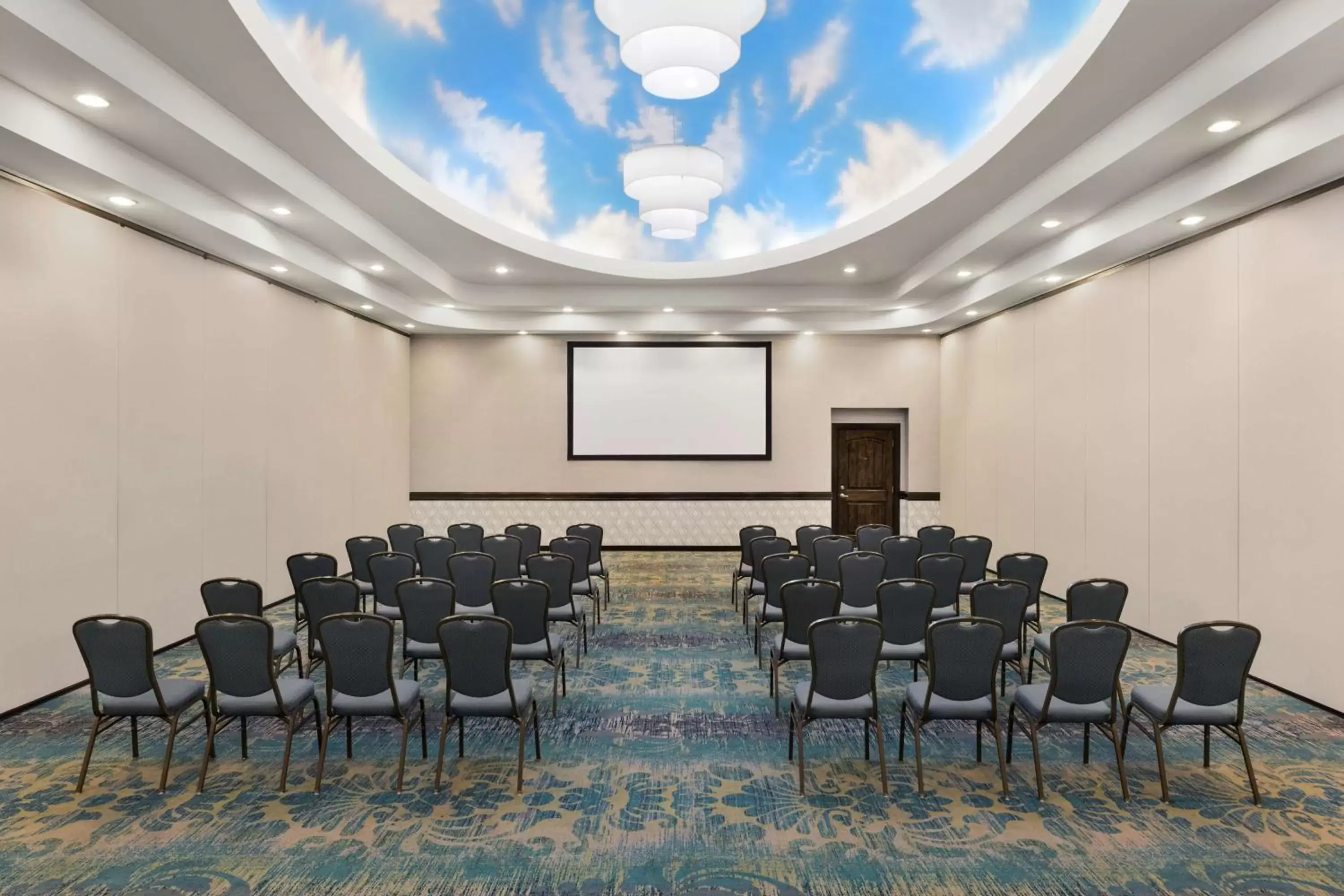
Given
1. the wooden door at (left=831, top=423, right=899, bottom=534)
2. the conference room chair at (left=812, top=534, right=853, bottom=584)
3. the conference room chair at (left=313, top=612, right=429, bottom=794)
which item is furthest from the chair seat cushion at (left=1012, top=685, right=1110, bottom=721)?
the wooden door at (left=831, top=423, right=899, bottom=534)

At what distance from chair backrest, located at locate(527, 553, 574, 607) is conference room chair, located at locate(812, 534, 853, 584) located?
2663mm

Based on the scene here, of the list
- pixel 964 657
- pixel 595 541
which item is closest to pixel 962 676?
pixel 964 657

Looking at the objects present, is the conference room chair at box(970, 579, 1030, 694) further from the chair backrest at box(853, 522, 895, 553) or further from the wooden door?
the wooden door

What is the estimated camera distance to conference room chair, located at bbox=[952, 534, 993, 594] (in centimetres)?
819

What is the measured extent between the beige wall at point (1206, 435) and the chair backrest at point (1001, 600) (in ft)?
8.22

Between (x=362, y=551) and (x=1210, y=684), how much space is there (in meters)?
7.54

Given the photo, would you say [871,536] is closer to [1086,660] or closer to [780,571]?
[780,571]

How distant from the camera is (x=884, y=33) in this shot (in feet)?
28.5

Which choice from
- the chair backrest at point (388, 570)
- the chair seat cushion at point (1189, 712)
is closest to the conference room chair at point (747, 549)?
the chair backrest at point (388, 570)

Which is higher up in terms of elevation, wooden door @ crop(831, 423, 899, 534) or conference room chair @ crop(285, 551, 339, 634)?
wooden door @ crop(831, 423, 899, 534)

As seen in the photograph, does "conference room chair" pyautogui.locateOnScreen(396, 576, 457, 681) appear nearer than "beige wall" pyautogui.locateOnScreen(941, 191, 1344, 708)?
Yes

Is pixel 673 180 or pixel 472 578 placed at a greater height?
pixel 673 180

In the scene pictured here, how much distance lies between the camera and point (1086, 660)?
174 inches

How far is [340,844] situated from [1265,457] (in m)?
7.70
